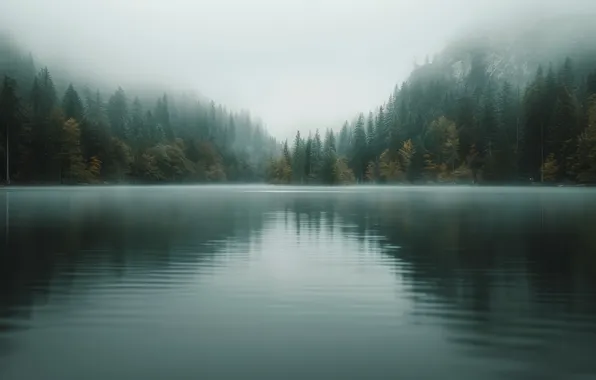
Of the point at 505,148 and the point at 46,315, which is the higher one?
the point at 505,148

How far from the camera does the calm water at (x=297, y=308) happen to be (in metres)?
9.22

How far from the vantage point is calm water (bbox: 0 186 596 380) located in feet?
30.2

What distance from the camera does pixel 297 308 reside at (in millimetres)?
13250

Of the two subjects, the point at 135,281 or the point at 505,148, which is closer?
the point at 135,281

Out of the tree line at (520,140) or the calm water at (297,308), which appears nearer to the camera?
the calm water at (297,308)

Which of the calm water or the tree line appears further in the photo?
the tree line

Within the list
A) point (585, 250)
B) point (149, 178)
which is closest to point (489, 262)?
point (585, 250)

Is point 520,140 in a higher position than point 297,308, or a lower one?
→ higher

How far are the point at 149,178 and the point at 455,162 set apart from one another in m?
86.3

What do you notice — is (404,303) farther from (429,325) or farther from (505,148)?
(505,148)

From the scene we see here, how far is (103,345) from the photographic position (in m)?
10.2

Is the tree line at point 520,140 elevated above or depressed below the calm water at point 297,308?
above

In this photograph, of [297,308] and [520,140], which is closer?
[297,308]

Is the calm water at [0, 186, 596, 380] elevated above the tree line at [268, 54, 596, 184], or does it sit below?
below
